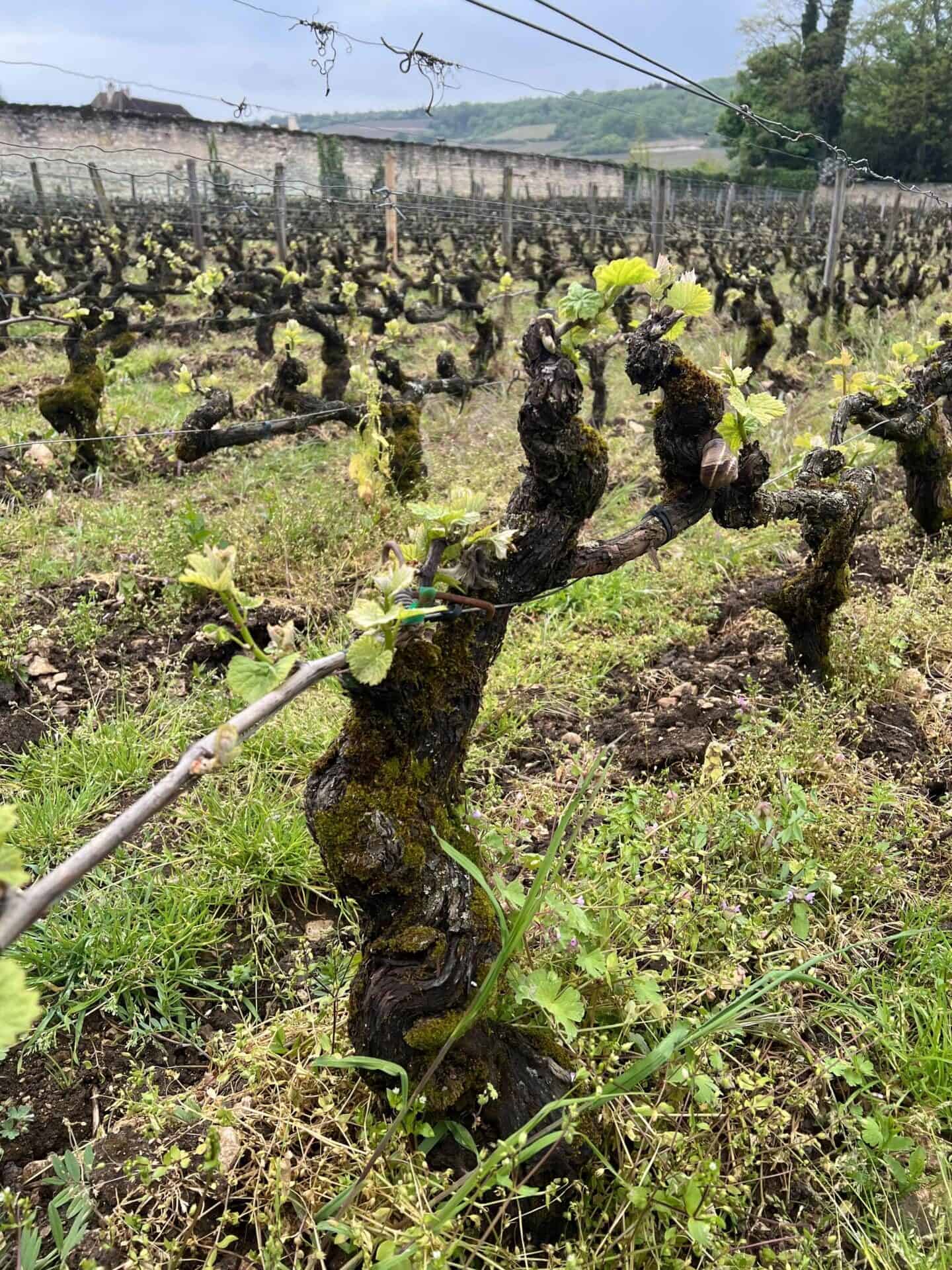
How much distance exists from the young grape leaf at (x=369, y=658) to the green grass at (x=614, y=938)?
70cm

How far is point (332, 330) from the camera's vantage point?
23.7 ft

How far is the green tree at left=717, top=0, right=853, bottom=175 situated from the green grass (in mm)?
49876

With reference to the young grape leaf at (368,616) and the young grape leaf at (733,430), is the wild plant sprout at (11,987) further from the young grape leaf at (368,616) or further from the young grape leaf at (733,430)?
the young grape leaf at (733,430)

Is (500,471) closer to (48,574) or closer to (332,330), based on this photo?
(332,330)

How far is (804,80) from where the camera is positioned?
4506cm

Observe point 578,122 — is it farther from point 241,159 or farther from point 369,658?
point 369,658

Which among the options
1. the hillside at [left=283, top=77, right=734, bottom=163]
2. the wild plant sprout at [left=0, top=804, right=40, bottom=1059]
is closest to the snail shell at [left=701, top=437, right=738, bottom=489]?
the wild plant sprout at [left=0, top=804, right=40, bottom=1059]

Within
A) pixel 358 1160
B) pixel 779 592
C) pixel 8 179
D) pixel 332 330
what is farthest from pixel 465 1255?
pixel 8 179

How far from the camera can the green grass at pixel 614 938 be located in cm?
156

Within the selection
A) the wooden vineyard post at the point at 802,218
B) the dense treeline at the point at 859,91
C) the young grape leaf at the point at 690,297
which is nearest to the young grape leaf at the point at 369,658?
the young grape leaf at the point at 690,297

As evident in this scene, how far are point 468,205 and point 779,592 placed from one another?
1041 inches

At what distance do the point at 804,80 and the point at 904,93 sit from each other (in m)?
6.48

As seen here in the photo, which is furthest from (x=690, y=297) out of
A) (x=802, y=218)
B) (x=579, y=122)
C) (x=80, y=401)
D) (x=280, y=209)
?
(x=579, y=122)

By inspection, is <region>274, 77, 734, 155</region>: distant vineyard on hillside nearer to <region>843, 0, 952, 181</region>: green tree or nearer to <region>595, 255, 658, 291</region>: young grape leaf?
<region>843, 0, 952, 181</region>: green tree
